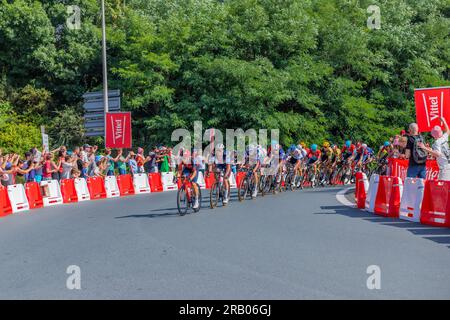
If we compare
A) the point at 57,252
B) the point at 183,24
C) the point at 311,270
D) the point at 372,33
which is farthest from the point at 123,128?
the point at 311,270

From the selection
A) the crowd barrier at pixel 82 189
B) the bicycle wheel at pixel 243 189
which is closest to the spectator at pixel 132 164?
the crowd barrier at pixel 82 189

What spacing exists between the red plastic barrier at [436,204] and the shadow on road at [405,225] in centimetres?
22

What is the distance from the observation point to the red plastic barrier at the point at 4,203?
687 inches

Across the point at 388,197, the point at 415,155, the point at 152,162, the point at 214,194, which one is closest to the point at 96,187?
the point at 152,162

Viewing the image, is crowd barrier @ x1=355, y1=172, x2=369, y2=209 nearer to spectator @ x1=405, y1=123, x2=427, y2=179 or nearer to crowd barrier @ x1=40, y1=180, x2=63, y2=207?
spectator @ x1=405, y1=123, x2=427, y2=179

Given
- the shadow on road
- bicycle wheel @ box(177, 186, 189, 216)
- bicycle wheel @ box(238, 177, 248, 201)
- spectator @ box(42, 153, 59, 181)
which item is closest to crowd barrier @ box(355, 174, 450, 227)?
the shadow on road

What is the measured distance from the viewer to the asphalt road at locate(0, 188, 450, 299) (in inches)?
287

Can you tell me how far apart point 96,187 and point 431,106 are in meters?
11.6

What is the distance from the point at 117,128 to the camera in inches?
1298

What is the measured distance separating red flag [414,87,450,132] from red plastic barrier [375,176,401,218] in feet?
8.69

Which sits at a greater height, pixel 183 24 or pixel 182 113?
pixel 183 24

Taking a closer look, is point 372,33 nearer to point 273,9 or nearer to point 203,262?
point 273,9

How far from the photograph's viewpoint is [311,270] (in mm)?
8305
